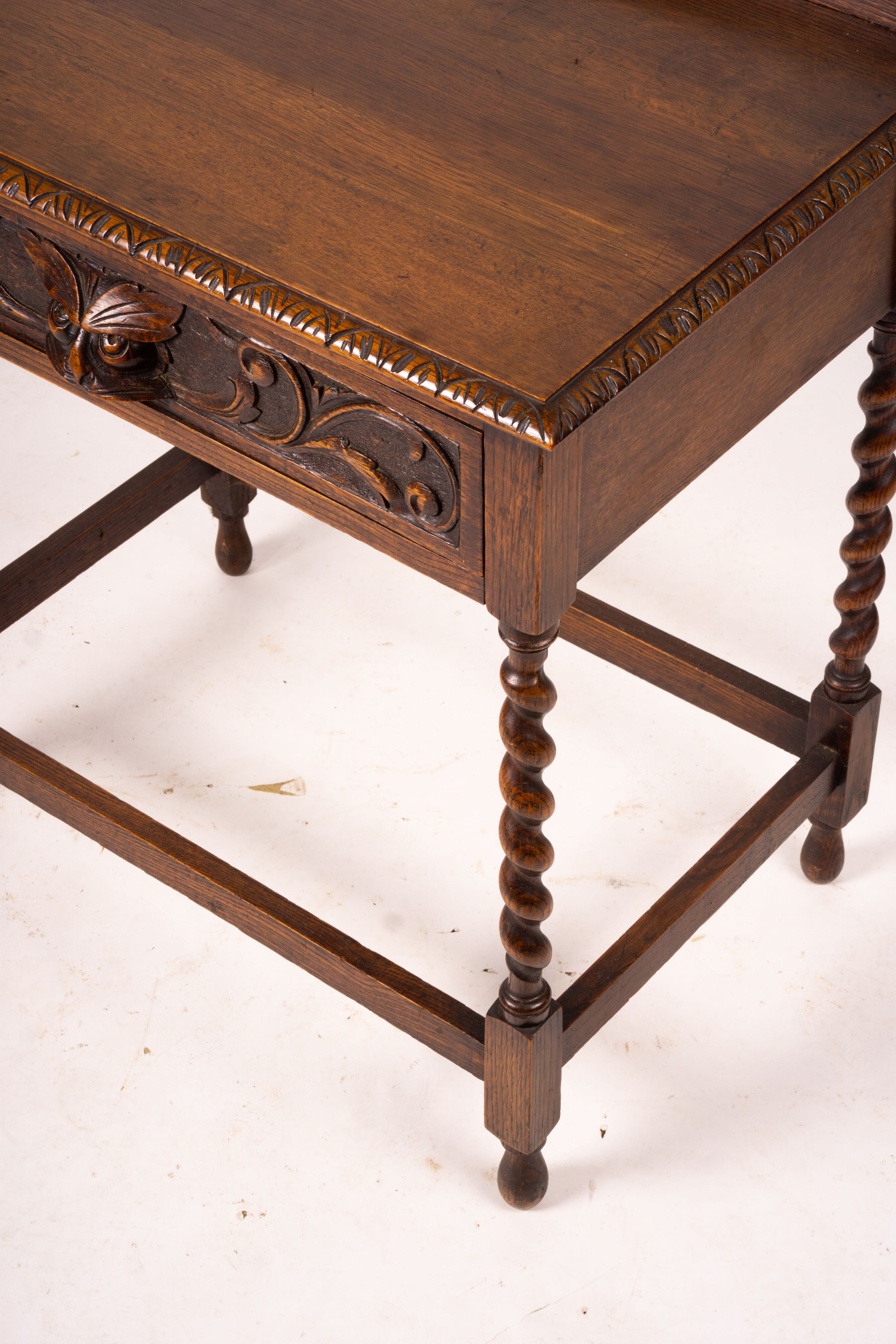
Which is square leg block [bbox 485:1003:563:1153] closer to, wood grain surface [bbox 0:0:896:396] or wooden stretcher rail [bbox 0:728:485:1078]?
wooden stretcher rail [bbox 0:728:485:1078]

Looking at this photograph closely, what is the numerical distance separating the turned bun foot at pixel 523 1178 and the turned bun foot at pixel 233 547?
1.09 m

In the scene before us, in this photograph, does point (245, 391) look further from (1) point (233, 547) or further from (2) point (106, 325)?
(1) point (233, 547)

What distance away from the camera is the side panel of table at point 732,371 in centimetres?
141

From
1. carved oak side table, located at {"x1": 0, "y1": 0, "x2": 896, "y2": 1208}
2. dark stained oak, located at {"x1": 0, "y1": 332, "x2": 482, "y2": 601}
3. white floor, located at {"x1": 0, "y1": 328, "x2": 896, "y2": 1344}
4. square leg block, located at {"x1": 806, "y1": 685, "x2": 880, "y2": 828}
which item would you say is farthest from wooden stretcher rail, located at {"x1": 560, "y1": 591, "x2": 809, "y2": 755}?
dark stained oak, located at {"x1": 0, "y1": 332, "x2": 482, "y2": 601}

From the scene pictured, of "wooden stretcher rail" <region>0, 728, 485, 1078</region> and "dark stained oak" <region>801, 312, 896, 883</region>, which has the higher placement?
"dark stained oak" <region>801, 312, 896, 883</region>

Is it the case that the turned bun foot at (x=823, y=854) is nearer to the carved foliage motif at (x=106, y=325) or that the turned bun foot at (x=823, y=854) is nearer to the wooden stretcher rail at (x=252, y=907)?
the wooden stretcher rail at (x=252, y=907)

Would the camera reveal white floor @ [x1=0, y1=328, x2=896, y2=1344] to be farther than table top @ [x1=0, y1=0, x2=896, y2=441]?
Yes

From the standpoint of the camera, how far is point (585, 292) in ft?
4.53

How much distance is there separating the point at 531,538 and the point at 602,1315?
88 cm

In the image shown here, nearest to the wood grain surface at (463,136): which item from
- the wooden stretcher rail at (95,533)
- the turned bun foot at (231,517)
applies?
the wooden stretcher rail at (95,533)

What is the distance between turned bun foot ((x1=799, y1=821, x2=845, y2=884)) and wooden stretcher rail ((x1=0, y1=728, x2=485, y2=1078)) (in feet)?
1.88

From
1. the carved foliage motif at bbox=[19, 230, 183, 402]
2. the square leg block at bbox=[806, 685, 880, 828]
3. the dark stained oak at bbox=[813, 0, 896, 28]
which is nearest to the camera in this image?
the carved foliage motif at bbox=[19, 230, 183, 402]

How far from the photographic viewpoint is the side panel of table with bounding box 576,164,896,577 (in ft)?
4.62

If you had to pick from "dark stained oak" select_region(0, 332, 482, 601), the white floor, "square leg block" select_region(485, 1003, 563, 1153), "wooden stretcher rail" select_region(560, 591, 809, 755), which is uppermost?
"dark stained oak" select_region(0, 332, 482, 601)
